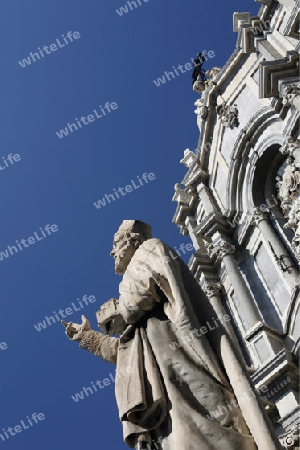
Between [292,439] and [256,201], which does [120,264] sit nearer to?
[292,439]

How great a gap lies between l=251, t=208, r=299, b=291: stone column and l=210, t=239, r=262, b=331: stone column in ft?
3.54

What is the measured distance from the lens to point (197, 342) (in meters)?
3.77

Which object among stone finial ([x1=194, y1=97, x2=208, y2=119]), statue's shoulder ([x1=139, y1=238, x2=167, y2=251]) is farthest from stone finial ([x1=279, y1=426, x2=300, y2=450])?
stone finial ([x1=194, y1=97, x2=208, y2=119])

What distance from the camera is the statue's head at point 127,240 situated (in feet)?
15.8

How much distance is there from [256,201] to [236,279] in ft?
7.30

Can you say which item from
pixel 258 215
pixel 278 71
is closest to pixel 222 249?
pixel 258 215

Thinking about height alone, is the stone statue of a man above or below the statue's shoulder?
below

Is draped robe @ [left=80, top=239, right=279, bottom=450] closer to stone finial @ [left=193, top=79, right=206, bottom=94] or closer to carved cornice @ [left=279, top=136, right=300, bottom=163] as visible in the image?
carved cornice @ [left=279, top=136, right=300, bottom=163]

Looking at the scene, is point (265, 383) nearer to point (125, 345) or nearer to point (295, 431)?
point (295, 431)

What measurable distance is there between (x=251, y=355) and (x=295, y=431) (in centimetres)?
285

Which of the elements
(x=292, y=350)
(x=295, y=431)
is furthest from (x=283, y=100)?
(x=295, y=431)

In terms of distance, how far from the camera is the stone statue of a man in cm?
333

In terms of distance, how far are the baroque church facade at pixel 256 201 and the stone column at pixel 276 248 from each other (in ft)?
0.09

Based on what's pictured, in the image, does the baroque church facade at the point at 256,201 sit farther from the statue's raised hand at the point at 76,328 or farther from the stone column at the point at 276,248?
the statue's raised hand at the point at 76,328
